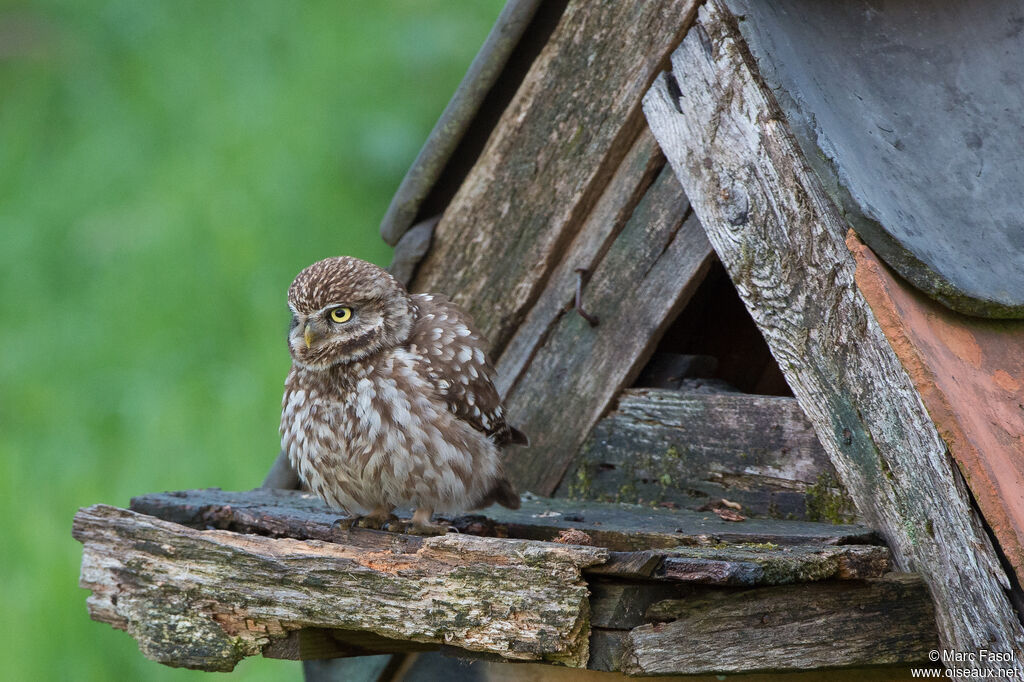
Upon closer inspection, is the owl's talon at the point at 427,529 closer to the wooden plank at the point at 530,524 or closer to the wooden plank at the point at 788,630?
the wooden plank at the point at 530,524

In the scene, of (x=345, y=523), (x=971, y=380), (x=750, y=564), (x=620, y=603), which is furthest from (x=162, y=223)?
(x=971, y=380)

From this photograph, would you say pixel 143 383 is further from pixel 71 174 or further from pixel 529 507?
pixel 529 507

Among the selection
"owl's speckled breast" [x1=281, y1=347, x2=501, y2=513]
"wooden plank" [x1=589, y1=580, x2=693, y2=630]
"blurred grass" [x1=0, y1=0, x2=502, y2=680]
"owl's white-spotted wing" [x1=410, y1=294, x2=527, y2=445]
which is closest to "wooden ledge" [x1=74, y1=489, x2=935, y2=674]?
"wooden plank" [x1=589, y1=580, x2=693, y2=630]

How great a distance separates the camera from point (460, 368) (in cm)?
302

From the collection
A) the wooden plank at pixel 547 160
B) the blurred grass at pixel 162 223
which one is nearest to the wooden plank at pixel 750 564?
the wooden plank at pixel 547 160

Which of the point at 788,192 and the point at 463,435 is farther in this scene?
the point at 463,435

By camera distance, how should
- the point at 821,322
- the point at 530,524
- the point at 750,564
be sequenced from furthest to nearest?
the point at 530,524, the point at 821,322, the point at 750,564

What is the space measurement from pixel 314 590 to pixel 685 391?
114 centimetres

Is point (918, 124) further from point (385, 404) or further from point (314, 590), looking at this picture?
point (314, 590)

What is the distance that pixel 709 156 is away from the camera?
2770mm

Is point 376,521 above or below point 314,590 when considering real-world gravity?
above

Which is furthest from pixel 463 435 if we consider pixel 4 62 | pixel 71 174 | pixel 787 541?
pixel 4 62

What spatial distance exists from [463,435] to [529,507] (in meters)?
0.32

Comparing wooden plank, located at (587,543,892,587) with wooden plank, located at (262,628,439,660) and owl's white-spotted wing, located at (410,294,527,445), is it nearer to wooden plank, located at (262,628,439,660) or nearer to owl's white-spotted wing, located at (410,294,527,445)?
wooden plank, located at (262,628,439,660)
